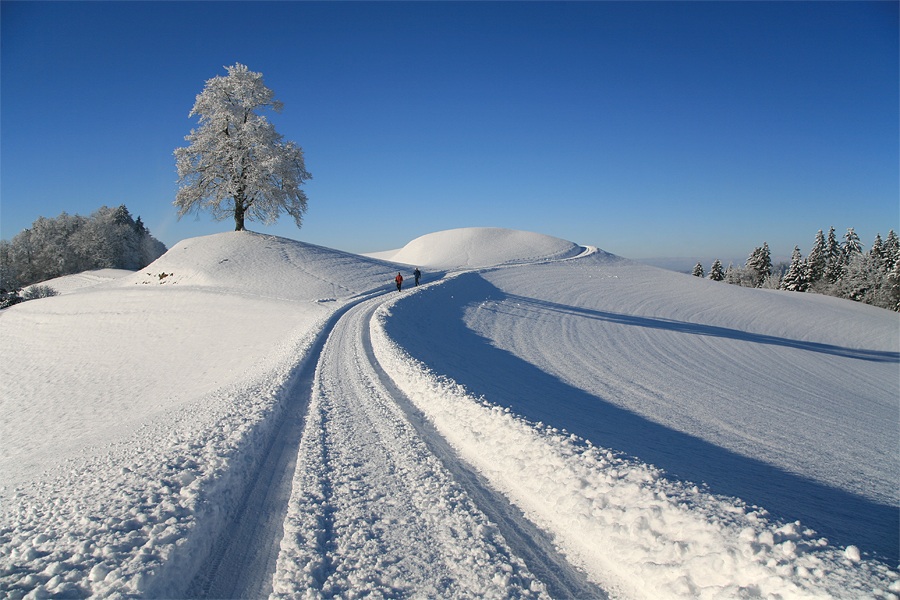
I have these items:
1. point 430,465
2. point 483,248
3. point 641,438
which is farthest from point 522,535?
point 483,248

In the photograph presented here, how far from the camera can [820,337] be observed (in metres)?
29.6

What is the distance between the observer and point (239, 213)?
3259cm

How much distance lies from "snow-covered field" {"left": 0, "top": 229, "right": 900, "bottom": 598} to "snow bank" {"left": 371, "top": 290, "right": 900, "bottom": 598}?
22 millimetres

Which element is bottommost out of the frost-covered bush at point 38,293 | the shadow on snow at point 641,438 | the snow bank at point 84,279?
the shadow on snow at point 641,438

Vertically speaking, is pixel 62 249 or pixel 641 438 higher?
pixel 62 249

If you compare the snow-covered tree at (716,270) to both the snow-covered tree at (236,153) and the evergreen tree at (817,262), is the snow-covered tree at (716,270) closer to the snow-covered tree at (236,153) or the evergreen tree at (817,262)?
the evergreen tree at (817,262)

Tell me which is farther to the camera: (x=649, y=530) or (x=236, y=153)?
(x=236, y=153)

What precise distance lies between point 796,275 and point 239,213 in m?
73.9

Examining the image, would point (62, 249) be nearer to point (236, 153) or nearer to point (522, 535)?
point (236, 153)

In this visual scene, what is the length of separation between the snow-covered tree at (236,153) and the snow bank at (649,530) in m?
28.9

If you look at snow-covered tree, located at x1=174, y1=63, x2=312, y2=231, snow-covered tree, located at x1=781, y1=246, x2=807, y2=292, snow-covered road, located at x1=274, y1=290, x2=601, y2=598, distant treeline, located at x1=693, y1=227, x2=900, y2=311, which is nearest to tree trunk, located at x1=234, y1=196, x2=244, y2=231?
snow-covered tree, located at x1=174, y1=63, x2=312, y2=231

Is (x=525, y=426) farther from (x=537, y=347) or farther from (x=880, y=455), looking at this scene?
(x=537, y=347)

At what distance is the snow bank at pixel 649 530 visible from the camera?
11.7 feet

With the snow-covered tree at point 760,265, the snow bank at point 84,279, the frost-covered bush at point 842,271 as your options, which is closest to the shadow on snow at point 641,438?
the snow bank at point 84,279
